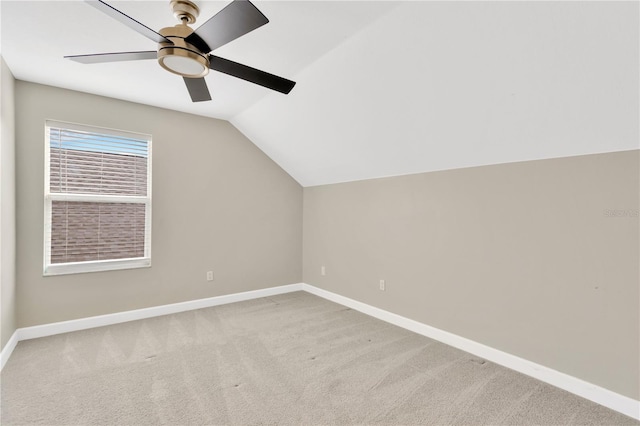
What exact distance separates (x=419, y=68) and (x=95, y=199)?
3.38 metres

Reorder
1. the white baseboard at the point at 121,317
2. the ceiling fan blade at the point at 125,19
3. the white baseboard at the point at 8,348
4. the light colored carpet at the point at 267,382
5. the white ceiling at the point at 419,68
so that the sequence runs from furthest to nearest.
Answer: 1. the white baseboard at the point at 121,317
2. the white baseboard at the point at 8,348
3. the light colored carpet at the point at 267,382
4. the white ceiling at the point at 419,68
5. the ceiling fan blade at the point at 125,19

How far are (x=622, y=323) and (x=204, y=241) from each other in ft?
13.0

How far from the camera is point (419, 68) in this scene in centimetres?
210

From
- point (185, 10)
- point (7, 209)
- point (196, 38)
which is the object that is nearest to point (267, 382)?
point (196, 38)

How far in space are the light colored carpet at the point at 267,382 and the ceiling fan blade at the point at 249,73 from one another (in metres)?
2.08

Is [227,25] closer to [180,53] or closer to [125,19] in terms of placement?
[180,53]

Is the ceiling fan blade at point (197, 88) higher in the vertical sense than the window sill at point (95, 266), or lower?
higher

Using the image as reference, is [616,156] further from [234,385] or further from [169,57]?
[234,385]

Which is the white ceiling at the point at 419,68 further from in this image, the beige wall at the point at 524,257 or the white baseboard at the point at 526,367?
the white baseboard at the point at 526,367

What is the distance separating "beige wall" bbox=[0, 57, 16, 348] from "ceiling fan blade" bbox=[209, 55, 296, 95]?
77.8 inches

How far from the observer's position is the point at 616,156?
1.97 meters

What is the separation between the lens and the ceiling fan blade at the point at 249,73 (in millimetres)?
1848

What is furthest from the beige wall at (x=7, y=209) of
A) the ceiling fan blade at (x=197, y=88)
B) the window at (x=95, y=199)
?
the ceiling fan blade at (x=197, y=88)

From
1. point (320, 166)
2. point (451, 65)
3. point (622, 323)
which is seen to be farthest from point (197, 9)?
point (622, 323)
